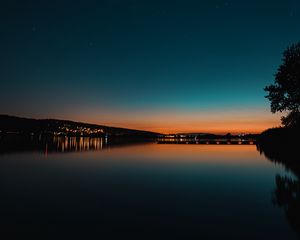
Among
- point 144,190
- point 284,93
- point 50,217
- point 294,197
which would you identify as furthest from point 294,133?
point 50,217

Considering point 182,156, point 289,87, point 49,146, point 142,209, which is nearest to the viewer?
point 142,209

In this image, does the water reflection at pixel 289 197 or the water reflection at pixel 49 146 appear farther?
the water reflection at pixel 49 146

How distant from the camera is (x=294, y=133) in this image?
39.6 metres

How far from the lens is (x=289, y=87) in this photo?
3741cm

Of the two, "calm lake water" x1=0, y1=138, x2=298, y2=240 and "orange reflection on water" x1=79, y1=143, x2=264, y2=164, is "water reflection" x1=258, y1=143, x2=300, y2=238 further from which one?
"orange reflection on water" x1=79, y1=143, x2=264, y2=164

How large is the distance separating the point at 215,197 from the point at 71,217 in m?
8.92

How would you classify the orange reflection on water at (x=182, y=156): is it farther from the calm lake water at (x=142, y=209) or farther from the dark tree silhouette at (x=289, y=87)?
the calm lake water at (x=142, y=209)

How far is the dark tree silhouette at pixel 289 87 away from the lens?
121 ft

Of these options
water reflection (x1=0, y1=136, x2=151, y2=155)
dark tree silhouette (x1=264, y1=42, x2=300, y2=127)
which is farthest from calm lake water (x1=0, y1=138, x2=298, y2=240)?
water reflection (x1=0, y1=136, x2=151, y2=155)

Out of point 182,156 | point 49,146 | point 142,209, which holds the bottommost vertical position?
point 142,209

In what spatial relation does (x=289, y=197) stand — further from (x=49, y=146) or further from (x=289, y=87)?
(x=49, y=146)

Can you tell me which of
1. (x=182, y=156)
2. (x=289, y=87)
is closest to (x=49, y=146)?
(x=182, y=156)

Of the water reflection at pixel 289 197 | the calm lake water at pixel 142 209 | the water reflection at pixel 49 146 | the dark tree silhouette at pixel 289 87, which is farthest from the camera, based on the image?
the water reflection at pixel 49 146

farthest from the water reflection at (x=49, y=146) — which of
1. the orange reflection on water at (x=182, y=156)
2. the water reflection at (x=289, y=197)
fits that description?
the water reflection at (x=289, y=197)
